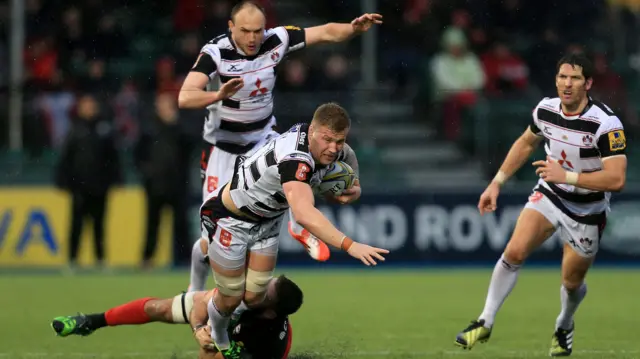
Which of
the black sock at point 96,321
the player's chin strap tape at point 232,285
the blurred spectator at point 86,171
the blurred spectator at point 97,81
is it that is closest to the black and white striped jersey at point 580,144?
the player's chin strap tape at point 232,285

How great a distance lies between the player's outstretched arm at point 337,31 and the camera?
9.91 metres

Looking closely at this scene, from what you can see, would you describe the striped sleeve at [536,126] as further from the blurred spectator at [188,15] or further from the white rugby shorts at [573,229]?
the blurred spectator at [188,15]

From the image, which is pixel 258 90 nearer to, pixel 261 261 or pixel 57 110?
pixel 261 261

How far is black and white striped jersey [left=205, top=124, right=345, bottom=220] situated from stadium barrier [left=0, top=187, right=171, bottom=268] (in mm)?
9679

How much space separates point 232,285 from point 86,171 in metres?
9.23

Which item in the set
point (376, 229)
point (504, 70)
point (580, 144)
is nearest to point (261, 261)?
point (580, 144)

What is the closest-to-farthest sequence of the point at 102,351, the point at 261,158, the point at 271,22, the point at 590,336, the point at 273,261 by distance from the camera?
the point at 261,158 → the point at 273,261 → the point at 102,351 → the point at 590,336 → the point at 271,22

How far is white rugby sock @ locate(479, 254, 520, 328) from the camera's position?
30.9 ft

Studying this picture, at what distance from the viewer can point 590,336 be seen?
10.7 meters

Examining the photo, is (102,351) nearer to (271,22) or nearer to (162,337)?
(162,337)

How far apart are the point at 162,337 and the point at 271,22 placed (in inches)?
360

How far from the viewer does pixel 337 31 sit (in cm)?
1015

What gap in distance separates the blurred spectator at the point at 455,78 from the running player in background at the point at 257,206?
9762 mm

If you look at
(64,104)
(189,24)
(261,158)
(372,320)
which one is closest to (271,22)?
(189,24)
